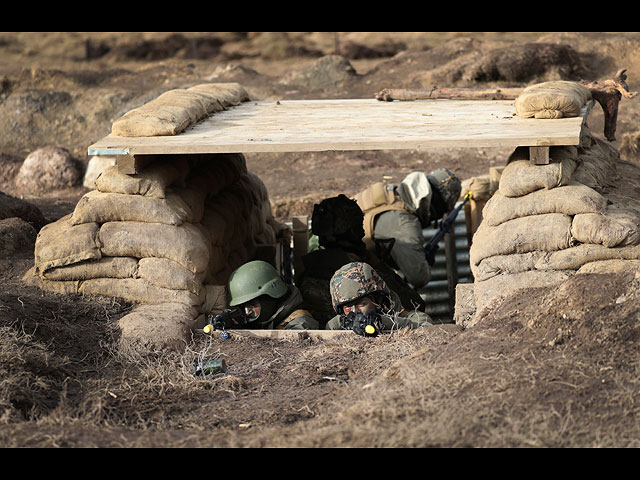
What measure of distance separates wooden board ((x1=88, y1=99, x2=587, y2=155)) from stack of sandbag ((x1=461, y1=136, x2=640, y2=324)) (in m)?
0.29

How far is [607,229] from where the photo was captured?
5918 millimetres

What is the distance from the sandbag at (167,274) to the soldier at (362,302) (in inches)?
44.6

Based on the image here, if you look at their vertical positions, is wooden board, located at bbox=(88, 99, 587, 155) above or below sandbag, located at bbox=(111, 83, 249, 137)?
below

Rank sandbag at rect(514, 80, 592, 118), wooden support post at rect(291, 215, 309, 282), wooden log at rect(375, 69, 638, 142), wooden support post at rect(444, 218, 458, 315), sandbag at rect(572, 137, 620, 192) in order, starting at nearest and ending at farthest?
sandbag at rect(572, 137, 620, 192)
sandbag at rect(514, 80, 592, 118)
wooden log at rect(375, 69, 638, 142)
wooden support post at rect(444, 218, 458, 315)
wooden support post at rect(291, 215, 309, 282)

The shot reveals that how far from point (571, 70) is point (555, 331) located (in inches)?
523

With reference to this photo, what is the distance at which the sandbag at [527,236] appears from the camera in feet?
20.0

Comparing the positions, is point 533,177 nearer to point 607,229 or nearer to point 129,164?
point 607,229

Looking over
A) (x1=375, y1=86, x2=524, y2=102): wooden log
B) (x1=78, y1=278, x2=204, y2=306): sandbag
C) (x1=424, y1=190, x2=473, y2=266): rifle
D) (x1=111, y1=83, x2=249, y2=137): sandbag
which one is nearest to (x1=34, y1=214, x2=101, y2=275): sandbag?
(x1=78, y1=278, x2=204, y2=306): sandbag

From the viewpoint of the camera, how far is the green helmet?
6.60 metres

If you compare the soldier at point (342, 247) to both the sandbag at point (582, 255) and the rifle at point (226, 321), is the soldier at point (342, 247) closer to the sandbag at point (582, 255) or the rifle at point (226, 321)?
the rifle at point (226, 321)

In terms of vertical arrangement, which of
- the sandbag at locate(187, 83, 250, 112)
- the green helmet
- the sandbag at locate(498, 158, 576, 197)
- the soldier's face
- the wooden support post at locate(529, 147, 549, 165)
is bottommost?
the soldier's face

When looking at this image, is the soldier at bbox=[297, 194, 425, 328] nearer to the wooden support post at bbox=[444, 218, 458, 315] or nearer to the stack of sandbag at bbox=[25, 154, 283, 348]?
the wooden support post at bbox=[444, 218, 458, 315]

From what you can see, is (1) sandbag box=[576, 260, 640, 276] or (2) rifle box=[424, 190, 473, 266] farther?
(2) rifle box=[424, 190, 473, 266]

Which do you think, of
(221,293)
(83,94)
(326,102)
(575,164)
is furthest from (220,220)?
(83,94)
